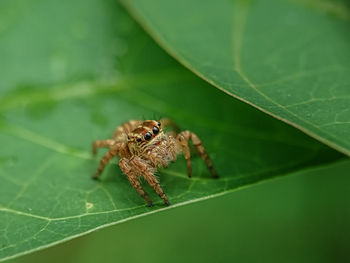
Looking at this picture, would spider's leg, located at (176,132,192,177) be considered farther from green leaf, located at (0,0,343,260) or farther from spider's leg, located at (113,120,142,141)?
spider's leg, located at (113,120,142,141)

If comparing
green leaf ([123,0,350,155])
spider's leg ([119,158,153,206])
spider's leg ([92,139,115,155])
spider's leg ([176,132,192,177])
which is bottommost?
spider's leg ([119,158,153,206])

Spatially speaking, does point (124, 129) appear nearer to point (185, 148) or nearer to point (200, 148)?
point (185, 148)

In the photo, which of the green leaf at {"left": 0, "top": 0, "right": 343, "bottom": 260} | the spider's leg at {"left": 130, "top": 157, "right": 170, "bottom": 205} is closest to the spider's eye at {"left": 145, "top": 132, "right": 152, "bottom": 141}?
the spider's leg at {"left": 130, "top": 157, "right": 170, "bottom": 205}

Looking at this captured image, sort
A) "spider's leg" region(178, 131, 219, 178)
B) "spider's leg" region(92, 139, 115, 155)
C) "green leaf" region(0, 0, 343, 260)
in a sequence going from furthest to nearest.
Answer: "spider's leg" region(92, 139, 115, 155)
"spider's leg" region(178, 131, 219, 178)
"green leaf" region(0, 0, 343, 260)

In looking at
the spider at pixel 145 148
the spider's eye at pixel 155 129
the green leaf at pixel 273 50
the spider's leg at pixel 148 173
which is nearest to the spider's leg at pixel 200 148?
the spider at pixel 145 148

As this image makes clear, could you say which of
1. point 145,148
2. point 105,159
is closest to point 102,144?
point 105,159

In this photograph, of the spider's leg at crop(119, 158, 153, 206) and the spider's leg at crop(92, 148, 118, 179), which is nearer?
the spider's leg at crop(119, 158, 153, 206)

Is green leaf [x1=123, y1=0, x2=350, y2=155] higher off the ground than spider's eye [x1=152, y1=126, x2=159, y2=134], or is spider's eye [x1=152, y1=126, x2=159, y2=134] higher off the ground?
green leaf [x1=123, y1=0, x2=350, y2=155]

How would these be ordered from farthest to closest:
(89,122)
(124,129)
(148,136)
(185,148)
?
(89,122)
(124,129)
(148,136)
(185,148)
